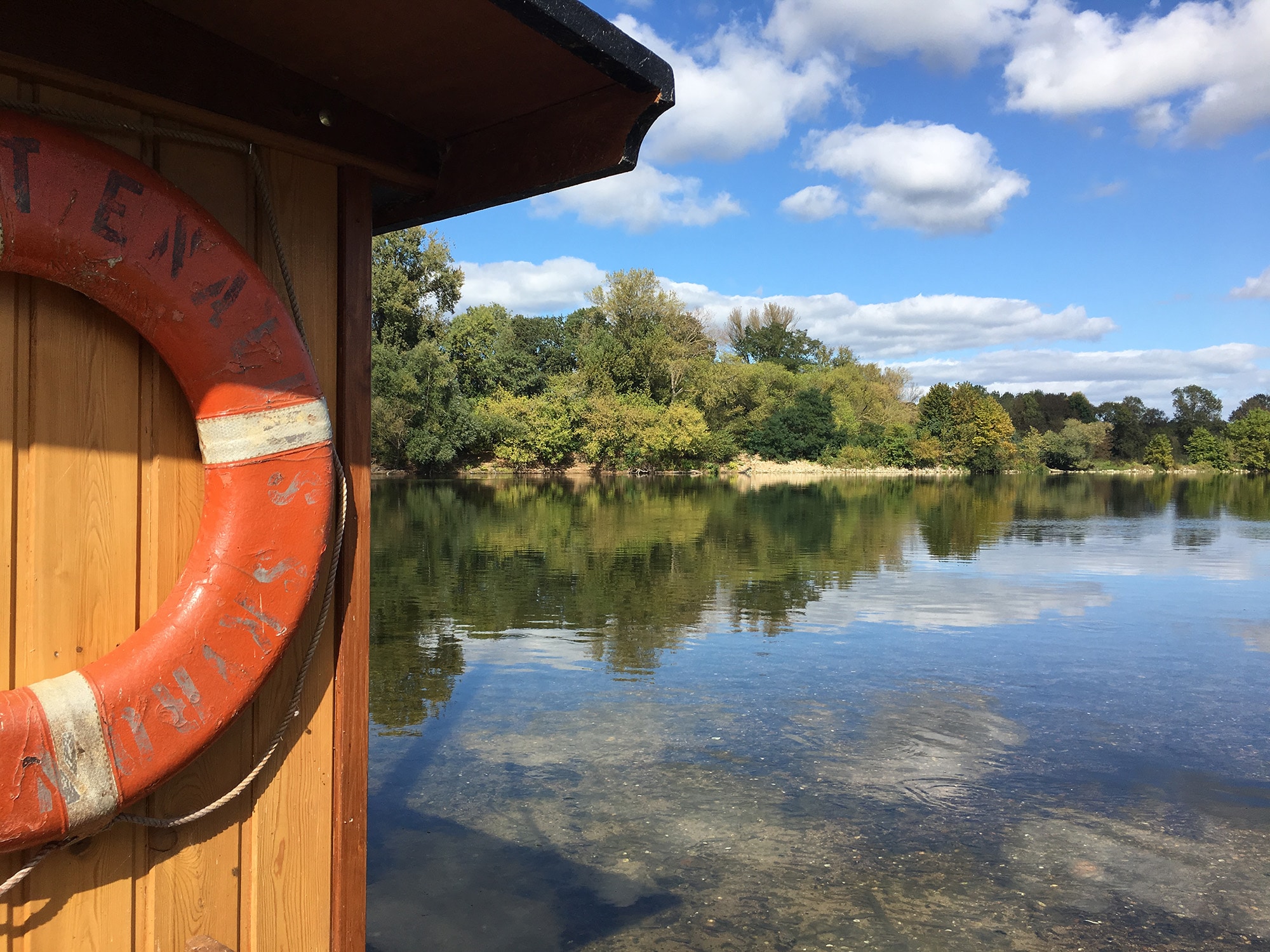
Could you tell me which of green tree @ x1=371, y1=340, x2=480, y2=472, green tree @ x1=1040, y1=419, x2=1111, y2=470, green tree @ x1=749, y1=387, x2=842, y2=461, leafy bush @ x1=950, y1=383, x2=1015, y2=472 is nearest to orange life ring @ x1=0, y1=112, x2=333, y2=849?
green tree @ x1=371, y1=340, x2=480, y2=472

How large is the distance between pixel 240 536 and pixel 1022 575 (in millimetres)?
9630

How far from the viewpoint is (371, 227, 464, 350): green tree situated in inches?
1115

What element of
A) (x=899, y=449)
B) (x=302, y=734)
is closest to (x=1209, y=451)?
(x=899, y=449)

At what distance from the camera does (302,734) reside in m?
1.81

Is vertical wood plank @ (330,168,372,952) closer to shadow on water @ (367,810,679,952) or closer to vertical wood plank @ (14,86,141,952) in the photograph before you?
vertical wood plank @ (14,86,141,952)

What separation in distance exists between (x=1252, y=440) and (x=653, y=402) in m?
41.7

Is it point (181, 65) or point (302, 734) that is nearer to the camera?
point (181, 65)

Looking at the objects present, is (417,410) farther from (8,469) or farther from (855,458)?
(8,469)

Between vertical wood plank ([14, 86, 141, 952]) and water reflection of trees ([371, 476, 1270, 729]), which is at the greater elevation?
vertical wood plank ([14, 86, 141, 952])

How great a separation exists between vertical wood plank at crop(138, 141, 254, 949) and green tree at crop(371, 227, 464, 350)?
2709 cm

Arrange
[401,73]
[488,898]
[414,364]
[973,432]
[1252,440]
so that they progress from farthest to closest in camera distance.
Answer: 1. [1252,440]
2. [973,432]
3. [414,364]
4. [488,898]
5. [401,73]

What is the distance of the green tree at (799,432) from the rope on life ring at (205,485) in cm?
4394

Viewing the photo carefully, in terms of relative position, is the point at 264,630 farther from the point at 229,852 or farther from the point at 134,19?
the point at 134,19

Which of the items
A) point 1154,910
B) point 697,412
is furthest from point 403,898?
point 697,412
